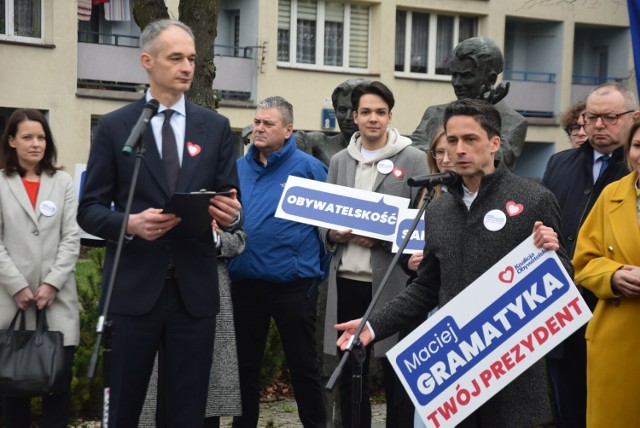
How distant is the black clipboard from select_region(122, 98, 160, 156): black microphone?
0.96 feet

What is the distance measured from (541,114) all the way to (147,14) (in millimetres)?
29842

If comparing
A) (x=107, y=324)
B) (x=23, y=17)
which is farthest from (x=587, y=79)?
(x=107, y=324)

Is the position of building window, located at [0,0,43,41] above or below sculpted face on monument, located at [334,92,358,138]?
above

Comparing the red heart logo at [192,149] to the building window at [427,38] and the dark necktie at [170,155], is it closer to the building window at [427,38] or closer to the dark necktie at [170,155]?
the dark necktie at [170,155]

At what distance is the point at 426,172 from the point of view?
7.84 metres

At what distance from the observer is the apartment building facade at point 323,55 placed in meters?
29.9

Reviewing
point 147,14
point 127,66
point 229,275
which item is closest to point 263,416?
point 229,275

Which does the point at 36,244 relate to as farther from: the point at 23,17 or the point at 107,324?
the point at 23,17

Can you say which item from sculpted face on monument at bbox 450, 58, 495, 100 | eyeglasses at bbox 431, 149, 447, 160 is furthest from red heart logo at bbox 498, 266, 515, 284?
sculpted face on monument at bbox 450, 58, 495, 100

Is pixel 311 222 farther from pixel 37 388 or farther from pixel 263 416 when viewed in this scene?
pixel 263 416

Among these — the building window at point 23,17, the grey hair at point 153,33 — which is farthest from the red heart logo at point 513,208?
the building window at point 23,17

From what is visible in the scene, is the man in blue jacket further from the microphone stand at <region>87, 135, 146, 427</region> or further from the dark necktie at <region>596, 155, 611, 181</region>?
the microphone stand at <region>87, 135, 146, 427</region>

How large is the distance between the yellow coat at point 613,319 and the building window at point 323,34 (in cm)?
2796

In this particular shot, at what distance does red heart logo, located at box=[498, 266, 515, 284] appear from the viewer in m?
5.43
